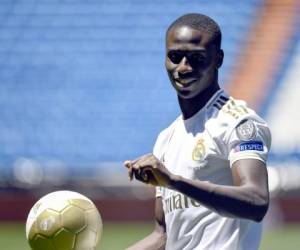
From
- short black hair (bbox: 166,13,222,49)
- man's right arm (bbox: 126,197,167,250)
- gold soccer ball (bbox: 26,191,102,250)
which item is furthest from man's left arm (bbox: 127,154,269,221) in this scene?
gold soccer ball (bbox: 26,191,102,250)

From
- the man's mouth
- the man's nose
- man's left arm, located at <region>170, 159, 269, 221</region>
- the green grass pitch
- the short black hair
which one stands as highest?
the short black hair

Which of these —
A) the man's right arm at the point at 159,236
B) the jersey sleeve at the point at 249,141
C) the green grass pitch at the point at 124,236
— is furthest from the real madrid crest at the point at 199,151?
the green grass pitch at the point at 124,236

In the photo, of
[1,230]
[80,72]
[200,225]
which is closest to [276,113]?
[80,72]

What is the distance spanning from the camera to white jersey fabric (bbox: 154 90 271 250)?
12.6ft

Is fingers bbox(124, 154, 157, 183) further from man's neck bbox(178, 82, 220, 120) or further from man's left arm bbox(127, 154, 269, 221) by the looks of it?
man's neck bbox(178, 82, 220, 120)

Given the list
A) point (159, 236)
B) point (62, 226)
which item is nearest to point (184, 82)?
point (159, 236)

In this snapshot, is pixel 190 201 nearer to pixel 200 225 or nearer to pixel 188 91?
pixel 200 225

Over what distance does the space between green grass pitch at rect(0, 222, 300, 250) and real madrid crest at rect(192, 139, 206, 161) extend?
21.2 feet

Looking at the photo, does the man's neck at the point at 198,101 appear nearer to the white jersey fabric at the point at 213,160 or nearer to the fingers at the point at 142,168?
the white jersey fabric at the point at 213,160

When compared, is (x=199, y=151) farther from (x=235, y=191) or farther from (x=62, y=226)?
(x=62, y=226)

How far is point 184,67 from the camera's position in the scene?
3943 millimetres

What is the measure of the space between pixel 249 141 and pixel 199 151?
0.27 meters

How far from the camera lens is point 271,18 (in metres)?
15.0

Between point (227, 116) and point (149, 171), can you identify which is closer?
point (149, 171)
